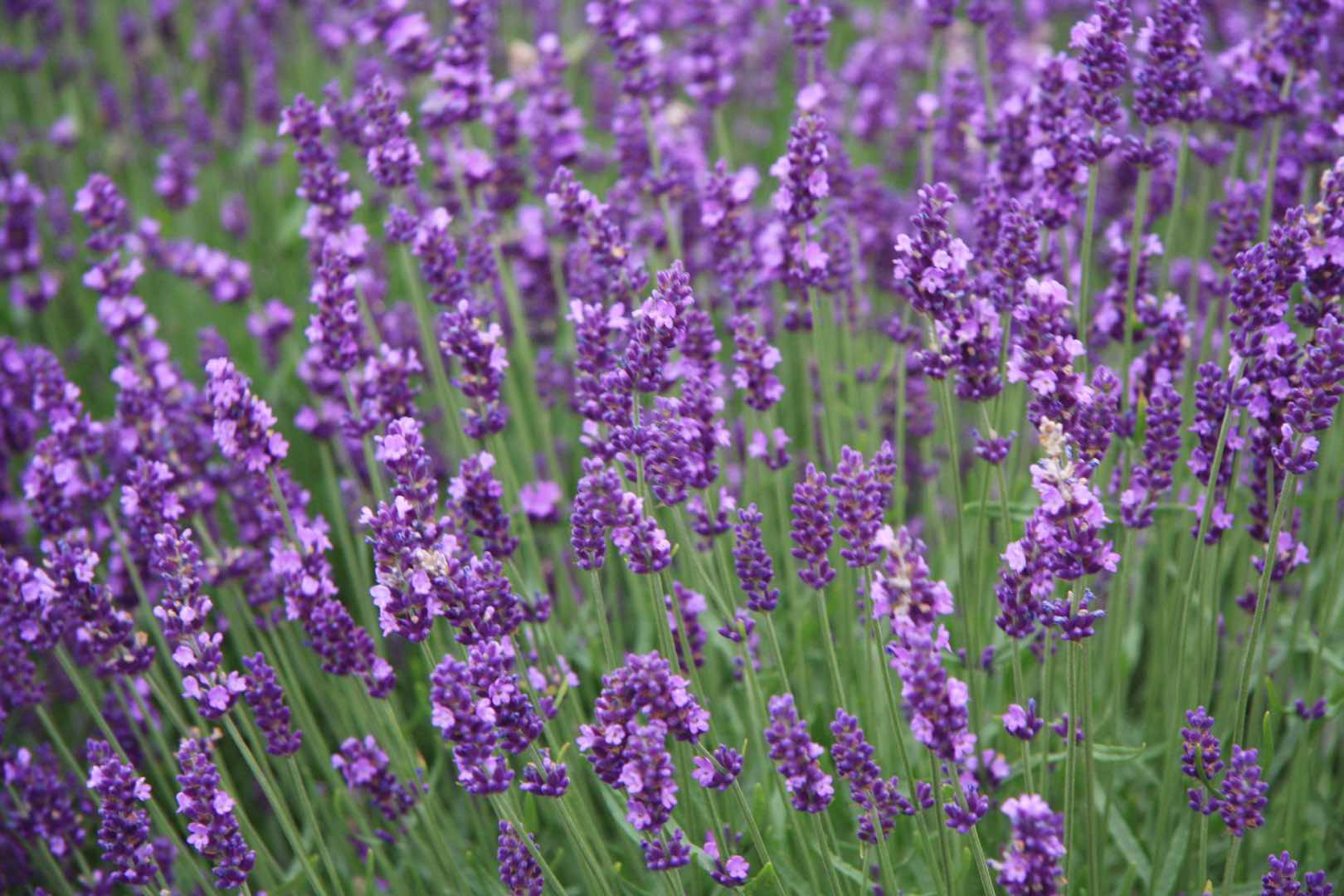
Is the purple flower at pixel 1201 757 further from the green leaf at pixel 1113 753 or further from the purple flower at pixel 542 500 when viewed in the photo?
the purple flower at pixel 542 500

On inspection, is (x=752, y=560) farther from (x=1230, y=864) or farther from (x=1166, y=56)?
(x=1166, y=56)

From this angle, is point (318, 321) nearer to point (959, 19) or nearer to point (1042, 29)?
point (959, 19)

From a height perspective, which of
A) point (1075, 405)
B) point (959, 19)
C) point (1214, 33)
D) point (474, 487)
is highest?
point (959, 19)

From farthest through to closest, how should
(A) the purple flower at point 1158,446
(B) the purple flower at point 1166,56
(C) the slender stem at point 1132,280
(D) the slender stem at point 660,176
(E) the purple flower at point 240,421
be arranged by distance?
(D) the slender stem at point 660,176 → (C) the slender stem at point 1132,280 → (B) the purple flower at point 1166,56 → (E) the purple flower at point 240,421 → (A) the purple flower at point 1158,446

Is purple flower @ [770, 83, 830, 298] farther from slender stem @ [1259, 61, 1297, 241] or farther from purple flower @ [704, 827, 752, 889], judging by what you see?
purple flower @ [704, 827, 752, 889]

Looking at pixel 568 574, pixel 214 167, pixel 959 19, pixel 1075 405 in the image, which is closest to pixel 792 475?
pixel 568 574

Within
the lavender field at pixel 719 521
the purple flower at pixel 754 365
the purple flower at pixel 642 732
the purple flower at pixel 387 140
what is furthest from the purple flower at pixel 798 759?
the purple flower at pixel 387 140
